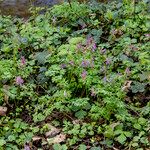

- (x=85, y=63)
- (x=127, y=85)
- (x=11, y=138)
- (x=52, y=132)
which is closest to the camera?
(x=11, y=138)

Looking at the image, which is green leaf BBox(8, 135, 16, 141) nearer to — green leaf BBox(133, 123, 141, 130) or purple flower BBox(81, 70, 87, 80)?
purple flower BBox(81, 70, 87, 80)

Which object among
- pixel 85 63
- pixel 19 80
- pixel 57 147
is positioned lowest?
pixel 57 147

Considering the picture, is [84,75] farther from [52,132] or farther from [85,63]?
[52,132]

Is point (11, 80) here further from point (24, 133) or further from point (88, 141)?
point (88, 141)

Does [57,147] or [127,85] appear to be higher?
[127,85]

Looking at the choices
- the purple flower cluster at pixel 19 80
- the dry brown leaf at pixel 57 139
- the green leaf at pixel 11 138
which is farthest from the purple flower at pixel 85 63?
the green leaf at pixel 11 138

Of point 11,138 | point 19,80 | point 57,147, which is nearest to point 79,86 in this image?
point 19,80

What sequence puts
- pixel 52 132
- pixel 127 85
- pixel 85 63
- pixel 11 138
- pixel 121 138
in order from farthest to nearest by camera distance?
pixel 127 85 → pixel 85 63 → pixel 52 132 → pixel 11 138 → pixel 121 138

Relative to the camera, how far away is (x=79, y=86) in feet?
14.4

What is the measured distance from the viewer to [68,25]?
5969 mm

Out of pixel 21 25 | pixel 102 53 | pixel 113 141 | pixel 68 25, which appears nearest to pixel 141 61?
pixel 102 53

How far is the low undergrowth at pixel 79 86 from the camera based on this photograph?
13.1 feet

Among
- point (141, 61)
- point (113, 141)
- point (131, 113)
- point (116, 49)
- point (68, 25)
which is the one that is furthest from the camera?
point (68, 25)

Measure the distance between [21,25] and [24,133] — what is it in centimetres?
268
